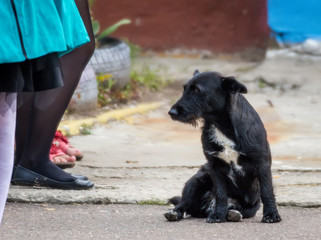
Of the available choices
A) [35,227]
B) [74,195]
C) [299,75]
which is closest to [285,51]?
[299,75]

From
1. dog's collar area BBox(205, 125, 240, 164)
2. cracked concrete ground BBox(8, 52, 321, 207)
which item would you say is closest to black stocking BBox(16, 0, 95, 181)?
cracked concrete ground BBox(8, 52, 321, 207)

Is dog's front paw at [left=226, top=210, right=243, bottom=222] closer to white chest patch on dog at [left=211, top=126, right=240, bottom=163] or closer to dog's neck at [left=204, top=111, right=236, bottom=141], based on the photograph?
white chest patch on dog at [left=211, top=126, right=240, bottom=163]

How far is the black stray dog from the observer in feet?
12.7

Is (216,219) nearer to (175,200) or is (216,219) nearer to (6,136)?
(175,200)

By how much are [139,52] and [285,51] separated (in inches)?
76.4

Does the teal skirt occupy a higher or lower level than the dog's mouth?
higher

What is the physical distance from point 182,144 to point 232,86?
7.70 ft

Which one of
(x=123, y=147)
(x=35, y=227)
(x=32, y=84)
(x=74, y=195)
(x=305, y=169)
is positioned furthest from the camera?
(x=123, y=147)

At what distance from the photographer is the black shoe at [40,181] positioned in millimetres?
4457

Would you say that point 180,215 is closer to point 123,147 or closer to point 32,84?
point 32,84

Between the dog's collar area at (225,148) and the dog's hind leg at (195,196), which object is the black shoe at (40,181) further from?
the dog's collar area at (225,148)

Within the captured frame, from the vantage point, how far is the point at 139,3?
9.68 m

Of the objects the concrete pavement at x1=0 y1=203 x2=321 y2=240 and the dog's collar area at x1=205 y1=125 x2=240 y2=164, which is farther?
the dog's collar area at x1=205 y1=125 x2=240 y2=164

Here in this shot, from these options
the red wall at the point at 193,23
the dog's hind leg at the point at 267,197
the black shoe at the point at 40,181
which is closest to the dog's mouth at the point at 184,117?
the dog's hind leg at the point at 267,197
